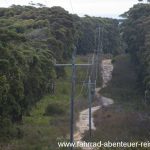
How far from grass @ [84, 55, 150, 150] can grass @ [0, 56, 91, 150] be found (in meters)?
2.11

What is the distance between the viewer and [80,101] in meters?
43.1

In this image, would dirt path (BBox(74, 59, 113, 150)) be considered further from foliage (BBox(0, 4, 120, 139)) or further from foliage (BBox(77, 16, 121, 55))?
foliage (BBox(77, 16, 121, 55))

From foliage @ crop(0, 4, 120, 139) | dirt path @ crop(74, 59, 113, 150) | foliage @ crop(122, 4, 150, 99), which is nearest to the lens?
foliage @ crop(0, 4, 120, 139)

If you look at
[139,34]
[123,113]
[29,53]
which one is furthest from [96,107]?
[29,53]

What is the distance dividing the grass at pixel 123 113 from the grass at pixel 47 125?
6.91 ft

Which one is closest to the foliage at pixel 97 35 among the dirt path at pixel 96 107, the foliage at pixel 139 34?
the dirt path at pixel 96 107

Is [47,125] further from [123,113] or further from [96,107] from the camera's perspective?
[96,107]

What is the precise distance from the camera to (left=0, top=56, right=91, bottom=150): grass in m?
25.1

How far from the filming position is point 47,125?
31.7 meters

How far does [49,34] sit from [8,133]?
1549 centimetres

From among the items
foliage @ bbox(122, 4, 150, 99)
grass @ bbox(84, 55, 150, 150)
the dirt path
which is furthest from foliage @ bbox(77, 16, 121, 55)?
grass @ bbox(84, 55, 150, 150)

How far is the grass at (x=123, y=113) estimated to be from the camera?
28717 mm

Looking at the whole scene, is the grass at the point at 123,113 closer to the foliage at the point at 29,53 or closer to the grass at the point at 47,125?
the grass at the point at 47,125

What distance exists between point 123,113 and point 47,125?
23.2ft
